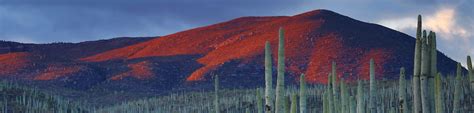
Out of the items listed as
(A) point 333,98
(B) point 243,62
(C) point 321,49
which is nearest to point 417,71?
(A) point 333,98

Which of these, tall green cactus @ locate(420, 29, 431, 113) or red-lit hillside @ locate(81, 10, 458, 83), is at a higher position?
red-lit hillside @ locate(81, 10, 458, 83)

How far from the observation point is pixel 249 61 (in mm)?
170125

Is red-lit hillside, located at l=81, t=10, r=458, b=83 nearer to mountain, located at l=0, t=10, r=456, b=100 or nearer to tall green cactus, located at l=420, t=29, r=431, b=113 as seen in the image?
mountain, located at l=0, t=10, r=456, b=100

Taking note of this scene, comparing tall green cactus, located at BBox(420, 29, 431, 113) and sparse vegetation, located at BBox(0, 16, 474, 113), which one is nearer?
tall green cactus, located at BBox(420, 29, 431, 113)

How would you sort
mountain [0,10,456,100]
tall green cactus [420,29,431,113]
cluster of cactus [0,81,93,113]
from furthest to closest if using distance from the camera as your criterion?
mountain [0,10,456,100] < cluster of cactus [0,81,93,113] < tall green cactus [420,29,431,113]

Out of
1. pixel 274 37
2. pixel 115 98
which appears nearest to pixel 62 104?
pixel 115 98

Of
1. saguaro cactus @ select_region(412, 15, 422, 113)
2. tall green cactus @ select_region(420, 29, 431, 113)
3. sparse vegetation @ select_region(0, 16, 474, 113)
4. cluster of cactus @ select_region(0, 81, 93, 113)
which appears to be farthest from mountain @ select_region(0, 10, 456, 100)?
tall green cactus @ select_region(420, 29, 431, 113)

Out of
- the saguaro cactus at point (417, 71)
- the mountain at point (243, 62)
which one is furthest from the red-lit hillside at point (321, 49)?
the saguaro cactus at point (417, 71)

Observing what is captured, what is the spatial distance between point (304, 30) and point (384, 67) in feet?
110

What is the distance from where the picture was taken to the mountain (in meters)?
162

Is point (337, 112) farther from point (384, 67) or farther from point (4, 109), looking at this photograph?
point (384, 67)

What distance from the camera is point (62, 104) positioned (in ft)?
382

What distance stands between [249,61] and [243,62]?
1.16 metres

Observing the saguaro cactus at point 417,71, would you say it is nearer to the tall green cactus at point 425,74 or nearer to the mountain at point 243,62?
the tall green cactus at point 425,74
